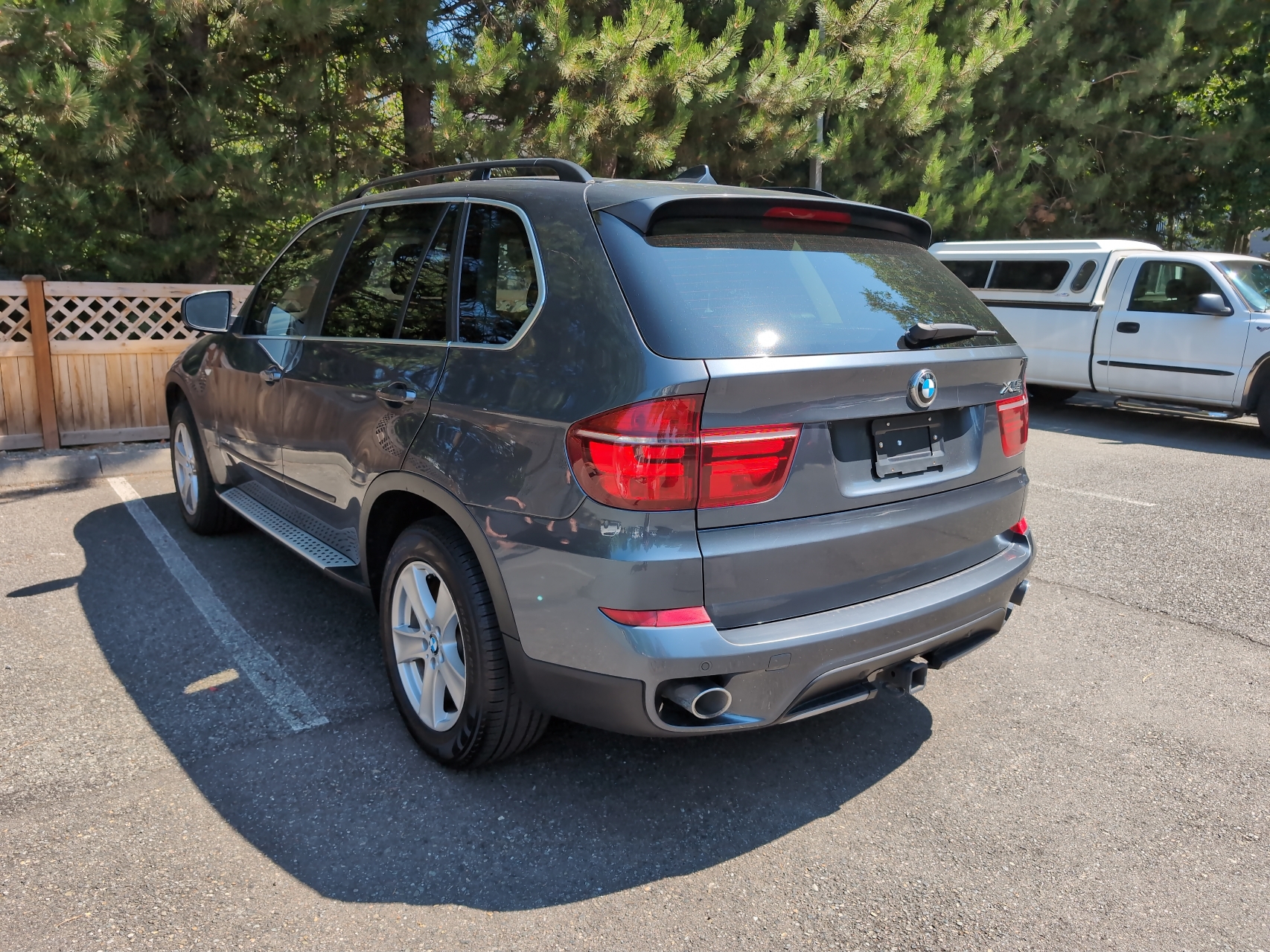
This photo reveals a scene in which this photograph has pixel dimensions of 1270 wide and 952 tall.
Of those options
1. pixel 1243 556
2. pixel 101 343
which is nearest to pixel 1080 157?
pixel 1243 556

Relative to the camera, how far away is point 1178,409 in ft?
32.4

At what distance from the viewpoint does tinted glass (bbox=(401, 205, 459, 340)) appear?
324 centimetres

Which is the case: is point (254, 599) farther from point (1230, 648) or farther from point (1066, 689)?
point (1230, 648)

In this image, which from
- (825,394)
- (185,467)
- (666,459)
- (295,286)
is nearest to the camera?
(666,459)

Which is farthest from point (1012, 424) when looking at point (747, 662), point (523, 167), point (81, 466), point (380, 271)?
point (81, 466)

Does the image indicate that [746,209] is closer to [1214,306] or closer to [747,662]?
[747,662]

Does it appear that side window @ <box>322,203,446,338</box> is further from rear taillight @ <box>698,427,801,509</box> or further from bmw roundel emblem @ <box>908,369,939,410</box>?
bmw roundel emblem @ <box>908,369,939,410</box>

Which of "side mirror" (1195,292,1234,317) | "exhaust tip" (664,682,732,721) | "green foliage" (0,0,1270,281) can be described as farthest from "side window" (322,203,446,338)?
"side mirror" (1195,292,1234,317)

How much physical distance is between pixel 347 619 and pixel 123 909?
1.99m

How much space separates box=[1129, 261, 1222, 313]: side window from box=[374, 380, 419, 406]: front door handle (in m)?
9.17

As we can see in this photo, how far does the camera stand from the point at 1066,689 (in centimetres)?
382

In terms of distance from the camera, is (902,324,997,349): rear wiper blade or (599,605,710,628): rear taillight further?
(902,324,997,349): rear wiper blade

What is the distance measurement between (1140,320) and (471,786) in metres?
9.47


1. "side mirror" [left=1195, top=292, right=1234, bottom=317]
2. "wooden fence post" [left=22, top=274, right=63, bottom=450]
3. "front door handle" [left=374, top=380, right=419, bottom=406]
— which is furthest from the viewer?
"side mirror" [left=1195, top=292, right=1234, bottom=317]
